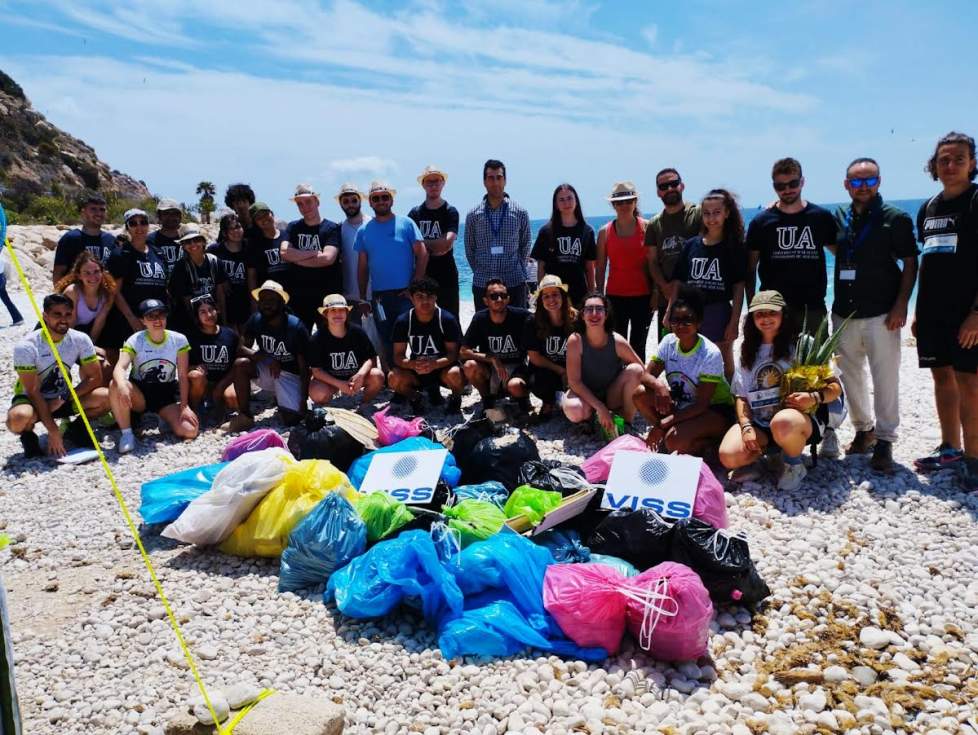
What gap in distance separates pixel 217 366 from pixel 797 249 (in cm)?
559

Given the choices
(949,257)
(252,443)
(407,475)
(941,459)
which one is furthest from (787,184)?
(252,443)

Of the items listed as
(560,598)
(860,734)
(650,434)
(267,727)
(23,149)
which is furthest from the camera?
(23,149)

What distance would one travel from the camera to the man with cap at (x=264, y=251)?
26.3 feet

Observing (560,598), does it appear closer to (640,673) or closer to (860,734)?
(640,673)

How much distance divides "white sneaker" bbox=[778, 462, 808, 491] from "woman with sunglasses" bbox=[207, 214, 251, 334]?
586 cm

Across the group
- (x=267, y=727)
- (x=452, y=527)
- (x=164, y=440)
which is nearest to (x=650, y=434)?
(x=452, y=527)

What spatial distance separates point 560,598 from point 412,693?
2.77ft

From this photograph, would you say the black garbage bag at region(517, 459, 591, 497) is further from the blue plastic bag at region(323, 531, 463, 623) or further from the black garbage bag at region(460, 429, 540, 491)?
the blue plastic bag at region(323, 531, 463, 623)

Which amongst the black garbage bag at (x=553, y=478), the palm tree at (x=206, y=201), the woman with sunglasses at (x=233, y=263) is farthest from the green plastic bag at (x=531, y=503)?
the palm tree at (x=206, y=201)

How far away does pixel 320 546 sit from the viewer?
4238 millimetres

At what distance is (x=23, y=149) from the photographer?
37656mm

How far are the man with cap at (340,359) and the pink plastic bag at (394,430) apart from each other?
1.41 metres

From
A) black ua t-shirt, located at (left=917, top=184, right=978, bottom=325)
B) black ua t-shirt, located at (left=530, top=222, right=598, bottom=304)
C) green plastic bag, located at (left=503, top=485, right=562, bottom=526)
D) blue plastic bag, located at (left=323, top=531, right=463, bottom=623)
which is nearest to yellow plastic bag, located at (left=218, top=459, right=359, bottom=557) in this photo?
blue plastic bag, located at (left=323, top=531, right=463, bottom=623)

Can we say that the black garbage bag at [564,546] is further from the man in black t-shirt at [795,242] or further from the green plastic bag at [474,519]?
the man in black t-shirt at [795,242]
